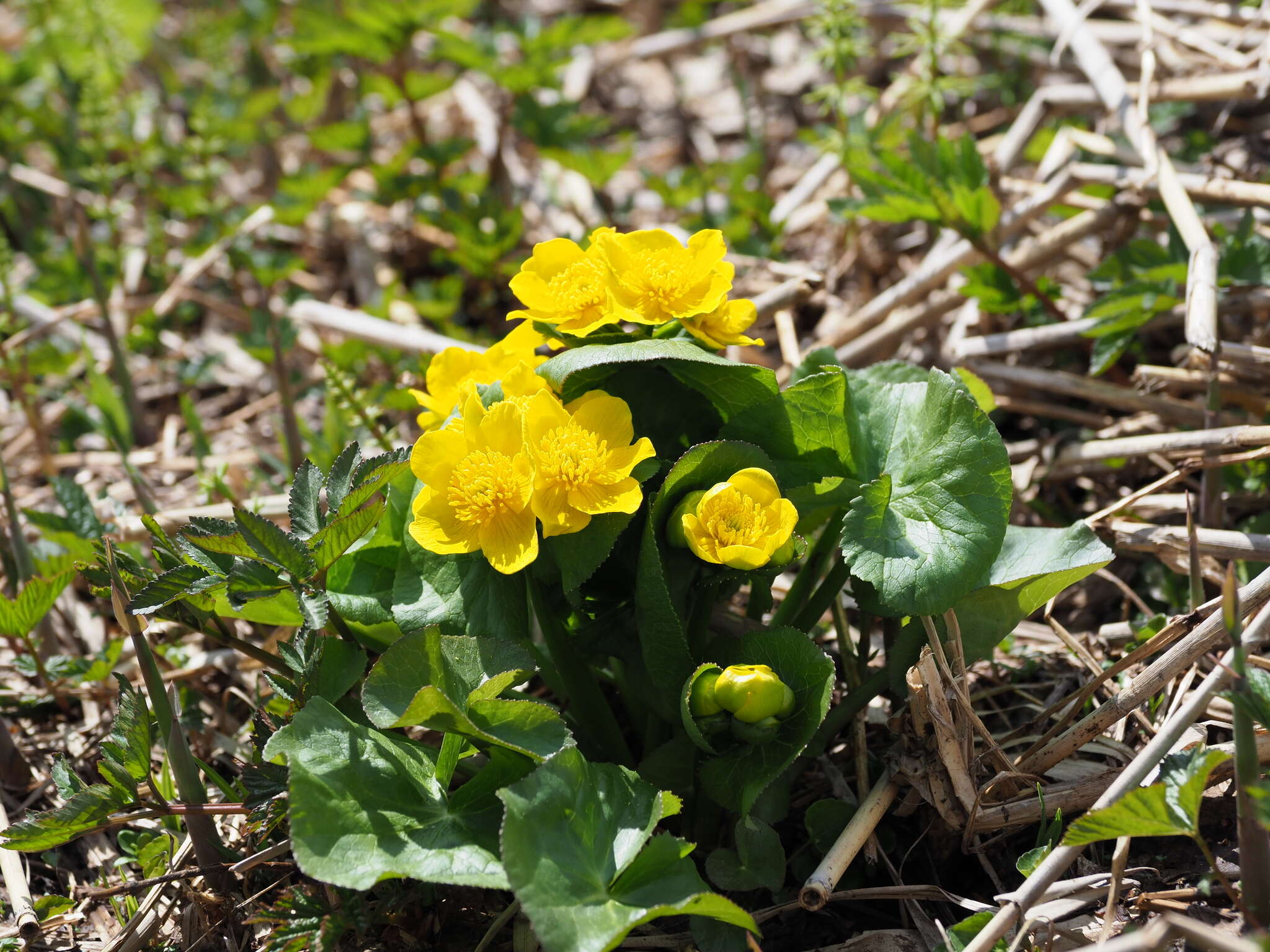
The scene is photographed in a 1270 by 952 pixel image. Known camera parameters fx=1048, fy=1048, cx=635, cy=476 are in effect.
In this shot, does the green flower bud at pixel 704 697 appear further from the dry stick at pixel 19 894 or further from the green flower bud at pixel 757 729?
the dry stick at pixel 19 894

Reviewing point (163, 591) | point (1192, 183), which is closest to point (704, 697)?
point (163, 591)

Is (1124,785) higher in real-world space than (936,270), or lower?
lower

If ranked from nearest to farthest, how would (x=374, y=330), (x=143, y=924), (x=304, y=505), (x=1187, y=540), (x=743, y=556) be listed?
(x=743, y=556), (x=304, y=505), (x=143, y=924), (x=1187, y=540), (x=374, y=330)

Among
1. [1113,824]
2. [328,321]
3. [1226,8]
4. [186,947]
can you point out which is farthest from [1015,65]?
[186,947]

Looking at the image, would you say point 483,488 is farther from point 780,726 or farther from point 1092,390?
point 1092,390

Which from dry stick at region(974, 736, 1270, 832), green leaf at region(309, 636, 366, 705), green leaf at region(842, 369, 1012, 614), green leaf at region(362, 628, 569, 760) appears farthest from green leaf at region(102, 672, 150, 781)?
dry stick at region(974, 736, 1270, 832)
